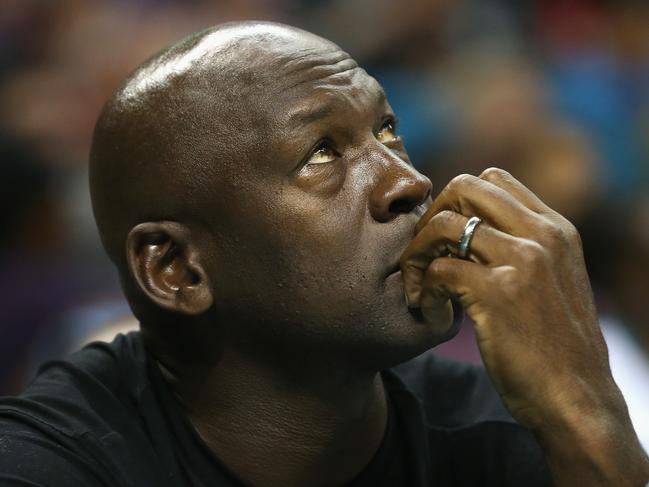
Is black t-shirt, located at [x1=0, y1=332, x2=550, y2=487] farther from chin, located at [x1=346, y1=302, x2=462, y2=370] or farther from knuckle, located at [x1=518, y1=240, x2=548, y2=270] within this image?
knuckle, located at [x1=518, y1=240, x2=548, y2=270]

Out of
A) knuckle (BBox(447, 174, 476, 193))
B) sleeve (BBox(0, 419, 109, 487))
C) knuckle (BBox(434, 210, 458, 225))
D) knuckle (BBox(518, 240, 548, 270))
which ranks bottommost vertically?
sleeve (BBox(0, 419, 109, 487))

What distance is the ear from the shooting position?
7.66 ft

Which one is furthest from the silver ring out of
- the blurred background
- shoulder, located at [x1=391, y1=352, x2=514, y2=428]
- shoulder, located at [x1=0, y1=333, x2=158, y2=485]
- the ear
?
the blurred background

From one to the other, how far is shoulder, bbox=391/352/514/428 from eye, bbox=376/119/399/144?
0.63 meters

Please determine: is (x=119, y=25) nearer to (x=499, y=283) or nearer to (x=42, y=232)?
(x=42, y=232)

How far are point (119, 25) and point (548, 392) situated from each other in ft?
10.1

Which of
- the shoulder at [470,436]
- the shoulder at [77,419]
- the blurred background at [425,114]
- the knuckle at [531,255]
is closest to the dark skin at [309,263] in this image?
the knuckle at [531,255]

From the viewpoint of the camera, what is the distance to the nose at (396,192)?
2219mm

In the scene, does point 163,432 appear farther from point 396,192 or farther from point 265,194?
point 396,192

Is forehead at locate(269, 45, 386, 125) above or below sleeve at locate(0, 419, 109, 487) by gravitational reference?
above

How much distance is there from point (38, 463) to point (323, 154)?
2.69 ft

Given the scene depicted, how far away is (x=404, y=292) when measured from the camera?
223 cm

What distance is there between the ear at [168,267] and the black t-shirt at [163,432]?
0.24 m

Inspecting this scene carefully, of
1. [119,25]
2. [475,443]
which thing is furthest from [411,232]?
[119,25]
